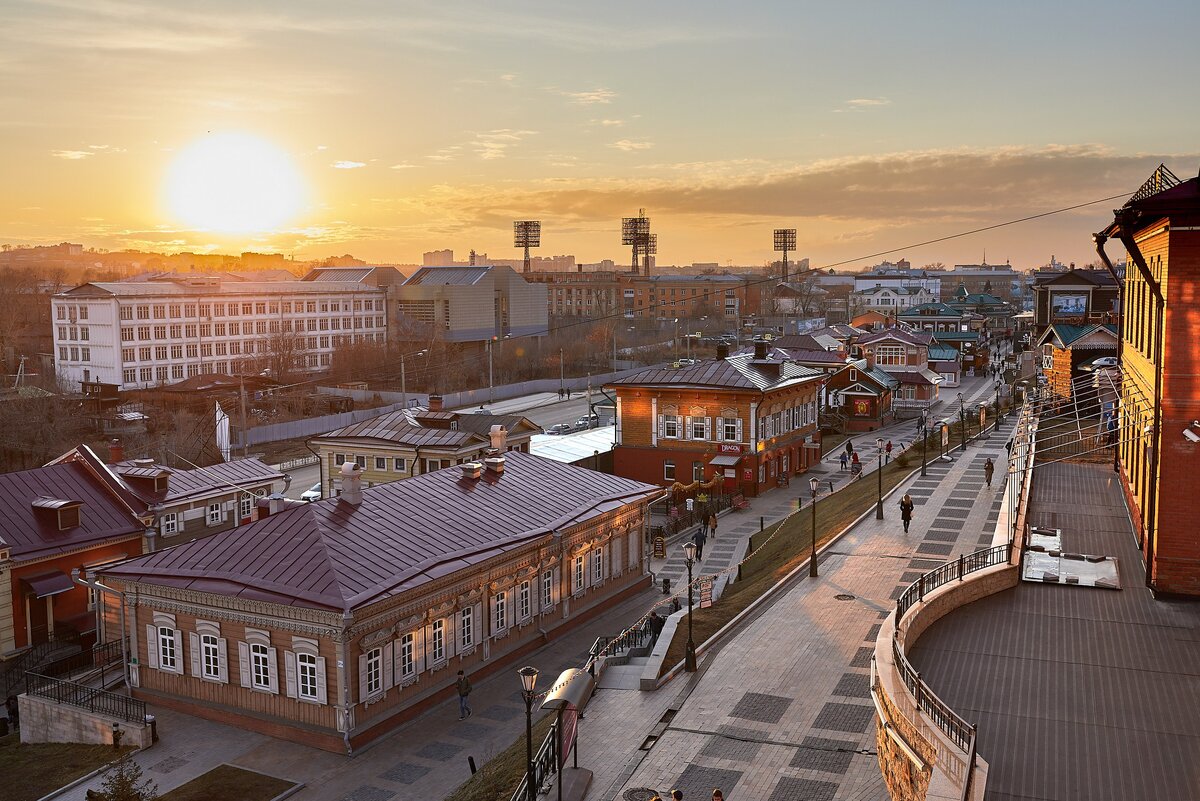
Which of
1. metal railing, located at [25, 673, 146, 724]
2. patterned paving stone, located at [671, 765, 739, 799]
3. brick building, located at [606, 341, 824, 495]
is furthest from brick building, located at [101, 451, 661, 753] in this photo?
brick building, located at [606, 341, 824, 495]

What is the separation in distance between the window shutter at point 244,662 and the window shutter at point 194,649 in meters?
1.53

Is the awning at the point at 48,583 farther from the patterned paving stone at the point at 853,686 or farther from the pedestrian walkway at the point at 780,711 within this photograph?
the patterned paving stone at the point at 853,686

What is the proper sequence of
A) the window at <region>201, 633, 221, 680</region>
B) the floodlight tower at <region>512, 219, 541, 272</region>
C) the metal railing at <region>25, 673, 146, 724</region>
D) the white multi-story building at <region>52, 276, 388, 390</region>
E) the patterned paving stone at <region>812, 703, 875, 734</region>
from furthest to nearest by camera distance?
the floodlight tower at <region>512, 219, 541, 272</region>, the white multi-story building at <region>52, 276, 388, 390</region>, the window at <region>201, 633, 221, 680</region>, the metal railing at <region>25, 673, 146, 724</region>, the patterned paving stone at <region>812, 703, 875, 734</region>

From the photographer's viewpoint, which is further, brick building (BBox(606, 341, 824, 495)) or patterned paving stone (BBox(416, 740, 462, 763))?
brick building (BBox(606, 341, 824, 495))

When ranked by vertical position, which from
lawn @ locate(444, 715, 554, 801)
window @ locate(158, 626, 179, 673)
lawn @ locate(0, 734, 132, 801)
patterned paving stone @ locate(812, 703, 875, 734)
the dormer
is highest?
the dormer

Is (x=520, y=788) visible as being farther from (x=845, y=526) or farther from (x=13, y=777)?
(x=845, y=526)

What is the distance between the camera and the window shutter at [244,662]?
25.2m

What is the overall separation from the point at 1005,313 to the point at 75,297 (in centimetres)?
13597

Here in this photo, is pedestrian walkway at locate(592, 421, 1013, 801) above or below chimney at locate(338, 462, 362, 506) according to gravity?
below

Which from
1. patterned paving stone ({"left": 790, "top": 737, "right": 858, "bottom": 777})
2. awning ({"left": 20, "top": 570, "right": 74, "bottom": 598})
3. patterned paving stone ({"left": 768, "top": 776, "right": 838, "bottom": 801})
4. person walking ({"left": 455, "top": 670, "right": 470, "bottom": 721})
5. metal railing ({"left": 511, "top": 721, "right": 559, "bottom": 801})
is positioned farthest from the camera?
awning ({"left": 20, "top": 570, "right": 74, "bottom": 598})

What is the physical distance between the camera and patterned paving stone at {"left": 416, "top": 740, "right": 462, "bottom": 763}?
23875mm

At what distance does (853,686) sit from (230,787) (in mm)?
13983

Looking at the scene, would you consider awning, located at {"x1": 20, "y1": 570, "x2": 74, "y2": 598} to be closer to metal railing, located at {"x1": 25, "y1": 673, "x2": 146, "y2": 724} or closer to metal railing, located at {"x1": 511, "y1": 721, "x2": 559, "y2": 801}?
metal railing, located at {"x1": 25, "y1": 673, "x2": 146, "y2": 724}

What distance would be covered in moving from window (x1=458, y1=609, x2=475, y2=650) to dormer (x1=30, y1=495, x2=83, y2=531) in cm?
1510
